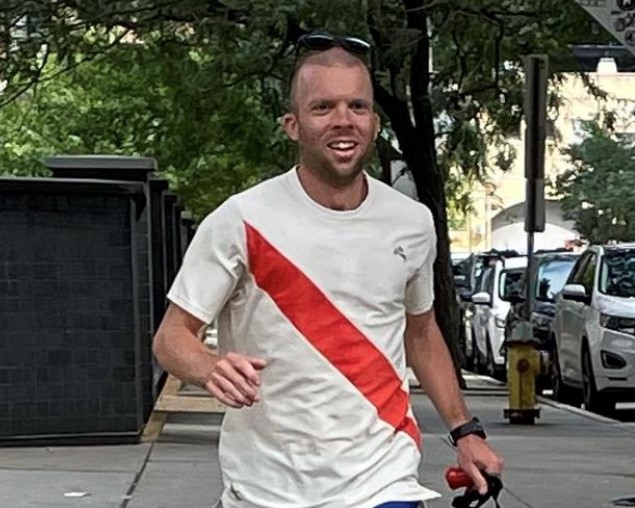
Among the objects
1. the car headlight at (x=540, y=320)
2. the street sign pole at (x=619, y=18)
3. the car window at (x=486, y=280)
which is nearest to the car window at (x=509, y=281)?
the car window at (x=486, y=280)

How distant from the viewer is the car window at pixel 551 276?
2406 centimetres

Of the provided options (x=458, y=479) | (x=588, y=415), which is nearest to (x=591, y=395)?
(x=588, y=415)

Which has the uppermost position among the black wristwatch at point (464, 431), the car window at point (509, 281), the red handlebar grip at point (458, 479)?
the black wristwatch at point (464, 431)

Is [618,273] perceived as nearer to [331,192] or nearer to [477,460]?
[477,460]

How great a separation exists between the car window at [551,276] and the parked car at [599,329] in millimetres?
3719

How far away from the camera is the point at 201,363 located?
13.2 feet

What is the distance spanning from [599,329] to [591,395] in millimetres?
937

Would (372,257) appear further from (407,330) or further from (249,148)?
(249,148)

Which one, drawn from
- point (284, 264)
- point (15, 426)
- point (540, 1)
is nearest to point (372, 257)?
point (284, 264)

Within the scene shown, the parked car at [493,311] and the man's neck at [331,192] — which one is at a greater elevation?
the man's neck at [331,192]

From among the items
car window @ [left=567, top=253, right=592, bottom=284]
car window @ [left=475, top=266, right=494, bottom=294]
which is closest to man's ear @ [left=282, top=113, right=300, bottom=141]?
car window @ [left=567, top=253, right=592, bottom=284]

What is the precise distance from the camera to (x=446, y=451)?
13.3 meters

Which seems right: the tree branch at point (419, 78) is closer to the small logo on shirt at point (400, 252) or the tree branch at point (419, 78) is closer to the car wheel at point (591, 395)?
the car wheel at point (591, 395)

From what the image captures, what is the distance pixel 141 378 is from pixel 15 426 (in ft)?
4.25
